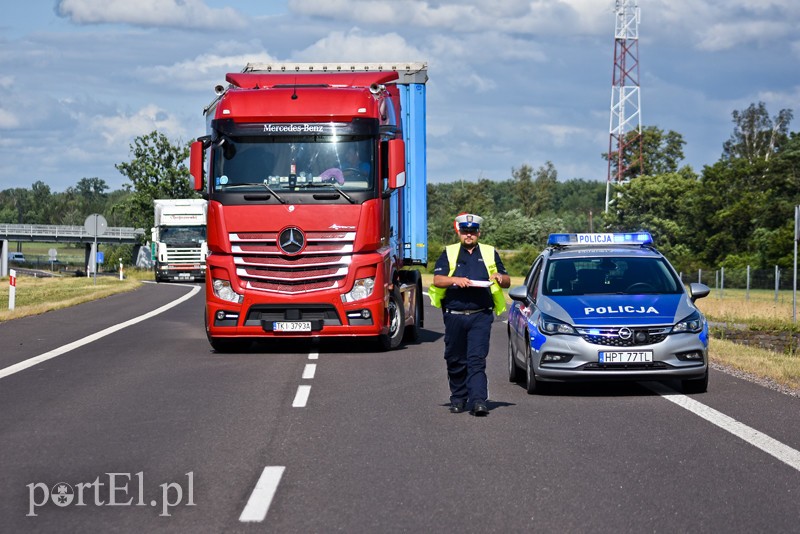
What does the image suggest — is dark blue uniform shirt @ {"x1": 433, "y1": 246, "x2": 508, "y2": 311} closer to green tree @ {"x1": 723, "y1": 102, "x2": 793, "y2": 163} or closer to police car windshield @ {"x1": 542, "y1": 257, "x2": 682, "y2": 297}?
police car windshield @ {"x1": 542, "y1": 257, "x2": 682, "y2": 297}

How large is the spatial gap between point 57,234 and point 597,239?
446 ft

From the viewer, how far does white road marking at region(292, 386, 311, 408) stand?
39.2ft

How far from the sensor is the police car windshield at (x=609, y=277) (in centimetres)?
1363

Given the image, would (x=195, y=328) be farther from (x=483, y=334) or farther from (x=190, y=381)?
(x=483, y=334)

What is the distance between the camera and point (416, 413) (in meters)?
11.4

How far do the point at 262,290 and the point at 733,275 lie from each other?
4012cm

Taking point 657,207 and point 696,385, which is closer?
point 696,385

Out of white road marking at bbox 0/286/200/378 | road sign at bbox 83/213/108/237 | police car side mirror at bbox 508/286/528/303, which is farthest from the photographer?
road sign at bbox 83/213/108/237

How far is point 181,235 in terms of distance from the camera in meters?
56.7

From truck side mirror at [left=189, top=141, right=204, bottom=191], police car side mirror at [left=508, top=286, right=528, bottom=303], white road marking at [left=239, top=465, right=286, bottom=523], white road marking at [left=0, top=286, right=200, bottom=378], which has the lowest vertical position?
white road marking at [left=0, top=286, right=200, bottom=378]

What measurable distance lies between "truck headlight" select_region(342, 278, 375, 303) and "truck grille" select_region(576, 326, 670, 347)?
206 inches

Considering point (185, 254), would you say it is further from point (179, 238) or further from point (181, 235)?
point (181, 235)

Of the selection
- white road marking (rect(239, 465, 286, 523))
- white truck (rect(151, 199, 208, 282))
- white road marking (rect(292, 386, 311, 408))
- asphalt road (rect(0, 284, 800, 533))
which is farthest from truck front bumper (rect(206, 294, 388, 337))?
white truck (rect(151, 199, 208, 282))

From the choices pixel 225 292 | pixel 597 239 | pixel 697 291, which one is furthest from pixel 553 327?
pixel 225 292
